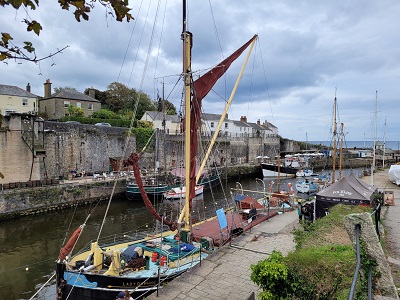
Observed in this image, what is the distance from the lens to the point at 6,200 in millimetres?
21547

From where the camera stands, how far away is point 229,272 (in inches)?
358

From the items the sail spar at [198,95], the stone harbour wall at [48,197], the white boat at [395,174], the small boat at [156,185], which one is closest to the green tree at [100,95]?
the small boat at [156,185]

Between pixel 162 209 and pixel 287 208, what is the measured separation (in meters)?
11.4

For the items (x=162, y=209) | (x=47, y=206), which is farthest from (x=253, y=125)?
(x=47, y=206)

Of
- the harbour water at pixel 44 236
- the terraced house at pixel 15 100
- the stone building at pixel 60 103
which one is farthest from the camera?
the stone building at pixel 60 103

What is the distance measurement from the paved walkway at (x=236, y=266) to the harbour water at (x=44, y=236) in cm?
312

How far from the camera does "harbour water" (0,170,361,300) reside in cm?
1250

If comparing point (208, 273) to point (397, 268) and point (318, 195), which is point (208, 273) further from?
point (318, 195)

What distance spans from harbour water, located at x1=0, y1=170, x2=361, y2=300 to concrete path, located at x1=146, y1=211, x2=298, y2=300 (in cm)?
316

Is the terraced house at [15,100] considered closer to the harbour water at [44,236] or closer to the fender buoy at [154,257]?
the harbour water at [44,236]

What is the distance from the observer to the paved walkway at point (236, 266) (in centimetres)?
778

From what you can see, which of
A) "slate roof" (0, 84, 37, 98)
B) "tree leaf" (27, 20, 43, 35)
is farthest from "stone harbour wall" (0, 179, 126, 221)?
"tree leaf" (27, 20, 43, 35)

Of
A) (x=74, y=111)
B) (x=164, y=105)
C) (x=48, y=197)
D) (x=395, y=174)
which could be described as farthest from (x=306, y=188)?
(x=74, y=111)

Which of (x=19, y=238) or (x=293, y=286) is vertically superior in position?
(x=293, y=286)
